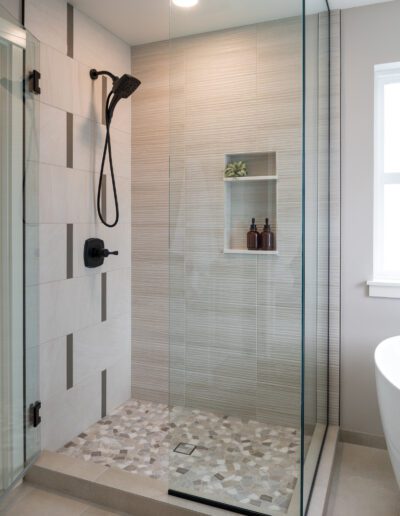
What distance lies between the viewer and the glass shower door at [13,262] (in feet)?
6.46

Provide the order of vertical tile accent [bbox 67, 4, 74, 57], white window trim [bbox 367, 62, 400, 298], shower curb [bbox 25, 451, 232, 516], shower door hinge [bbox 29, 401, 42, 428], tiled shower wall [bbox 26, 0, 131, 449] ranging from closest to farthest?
1. shower curb [bbox 25, 451, 232, 516]
2. shower door hinge [bbox 29, 401, 42, 428]
3. tiled shower wall [bbox 26, 0, 131, 449]
4. vertical tile accent [bbox 67, 4, 74, 57]
5. white window trim [bbox 367, 62, 400, 298]

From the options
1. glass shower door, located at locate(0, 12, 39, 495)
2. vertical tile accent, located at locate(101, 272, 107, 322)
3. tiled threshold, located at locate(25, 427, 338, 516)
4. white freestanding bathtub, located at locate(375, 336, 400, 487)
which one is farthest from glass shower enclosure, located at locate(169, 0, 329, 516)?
vertical tile accent, located at locate(101, 272, 107, 322)

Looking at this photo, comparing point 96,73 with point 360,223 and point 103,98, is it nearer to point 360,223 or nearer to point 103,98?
point 103,98

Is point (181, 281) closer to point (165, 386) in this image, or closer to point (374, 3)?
point (165, 386)

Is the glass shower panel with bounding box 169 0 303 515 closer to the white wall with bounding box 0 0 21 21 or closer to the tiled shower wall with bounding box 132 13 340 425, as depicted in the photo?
the tiled shower wall with bounding box 132 13 340 425

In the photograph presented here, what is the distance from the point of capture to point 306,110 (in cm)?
181

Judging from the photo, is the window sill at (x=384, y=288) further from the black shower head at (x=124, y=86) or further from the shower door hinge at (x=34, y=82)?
the shower door hinge at (x=34, y=82)

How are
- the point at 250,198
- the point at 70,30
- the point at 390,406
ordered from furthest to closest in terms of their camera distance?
the point at 70,30
the point at 390,406
the point at 250,198

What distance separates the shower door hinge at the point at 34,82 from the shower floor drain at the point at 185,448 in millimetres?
1767

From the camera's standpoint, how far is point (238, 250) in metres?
1.67

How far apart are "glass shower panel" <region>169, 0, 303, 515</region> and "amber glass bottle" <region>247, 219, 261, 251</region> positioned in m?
0.02

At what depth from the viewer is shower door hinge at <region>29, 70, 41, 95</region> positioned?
2.14 meters

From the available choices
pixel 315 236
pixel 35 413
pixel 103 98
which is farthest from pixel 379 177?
pixel 35 413

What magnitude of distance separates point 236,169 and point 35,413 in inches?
61.6
